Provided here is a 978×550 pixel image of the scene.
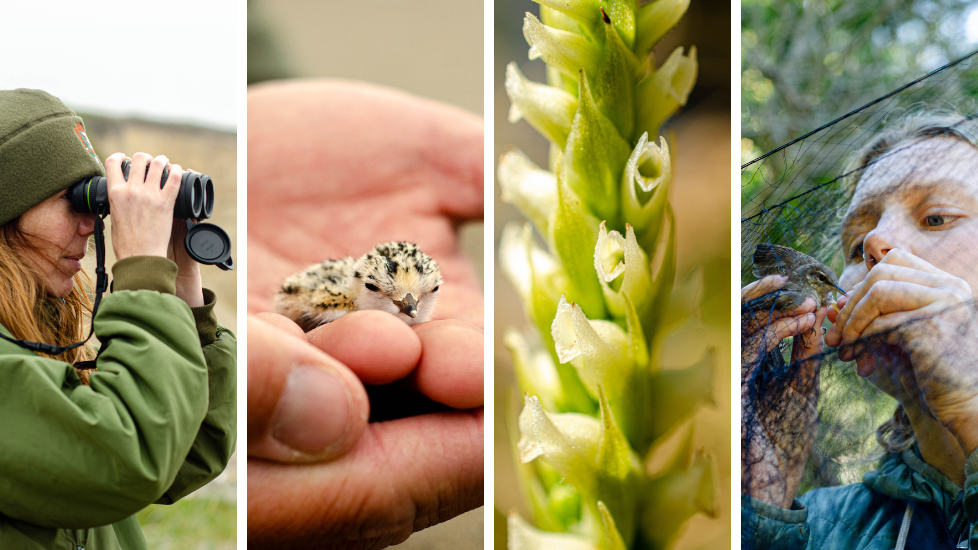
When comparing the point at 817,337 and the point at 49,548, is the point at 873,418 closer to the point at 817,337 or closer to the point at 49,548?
the point at 817,337

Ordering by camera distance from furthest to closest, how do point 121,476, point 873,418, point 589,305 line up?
point 873,418, point 589,305, point 121,476

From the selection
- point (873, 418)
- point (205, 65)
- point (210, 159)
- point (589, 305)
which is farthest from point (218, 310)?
point (873, 418)

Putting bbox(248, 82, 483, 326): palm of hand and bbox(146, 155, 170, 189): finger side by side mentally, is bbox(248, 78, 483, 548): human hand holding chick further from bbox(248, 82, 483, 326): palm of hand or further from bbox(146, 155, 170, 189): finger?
bbox(146, 155, 170, 189): finger

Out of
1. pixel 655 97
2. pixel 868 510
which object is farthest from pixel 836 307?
pixel 655 97

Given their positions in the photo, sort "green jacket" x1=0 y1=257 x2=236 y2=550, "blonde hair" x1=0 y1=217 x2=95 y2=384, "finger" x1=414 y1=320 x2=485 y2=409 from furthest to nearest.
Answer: "finger" x1=414 y1=320 x2=485 y2=409 < "blonde hair" x1=0 y1=217 x2=95 y2=384 < "green jacket" x1=0 y1=257 x2=236 y2=550

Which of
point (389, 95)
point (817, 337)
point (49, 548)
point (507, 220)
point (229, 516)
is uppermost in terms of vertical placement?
point (389, 95)

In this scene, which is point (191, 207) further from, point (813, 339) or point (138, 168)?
point (813, 339)

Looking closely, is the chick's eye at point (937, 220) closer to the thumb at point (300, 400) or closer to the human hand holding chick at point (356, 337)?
the human hand holding chick at point (356, 337)

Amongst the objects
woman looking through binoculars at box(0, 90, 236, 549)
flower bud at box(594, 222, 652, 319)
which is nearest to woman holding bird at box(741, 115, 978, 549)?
flower bud at box(594, 222, 652, 319)
